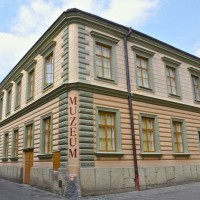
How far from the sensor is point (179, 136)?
50.2 ft

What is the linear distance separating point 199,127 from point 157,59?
5.37m

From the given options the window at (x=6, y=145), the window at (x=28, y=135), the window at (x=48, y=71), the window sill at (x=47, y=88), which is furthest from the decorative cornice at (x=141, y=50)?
the window at (x=6, y=145)

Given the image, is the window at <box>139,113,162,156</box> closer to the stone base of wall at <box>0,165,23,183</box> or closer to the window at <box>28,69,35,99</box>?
the window at <box>28,69,35,99</box>

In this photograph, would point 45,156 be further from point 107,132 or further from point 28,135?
point 28,135

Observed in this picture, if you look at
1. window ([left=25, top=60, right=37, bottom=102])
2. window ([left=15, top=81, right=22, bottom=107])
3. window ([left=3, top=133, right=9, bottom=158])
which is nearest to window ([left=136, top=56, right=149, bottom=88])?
window ([left=25, top=60, right=37, bottom=102])

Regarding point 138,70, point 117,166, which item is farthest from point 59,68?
point 117,166

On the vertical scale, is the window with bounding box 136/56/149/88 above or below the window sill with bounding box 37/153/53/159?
above

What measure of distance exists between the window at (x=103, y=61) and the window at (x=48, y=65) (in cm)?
243

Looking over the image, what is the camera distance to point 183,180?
1420cm

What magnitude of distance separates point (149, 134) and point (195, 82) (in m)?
6.74

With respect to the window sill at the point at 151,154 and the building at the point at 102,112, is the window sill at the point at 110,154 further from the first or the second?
the window sill at the point at 151,154

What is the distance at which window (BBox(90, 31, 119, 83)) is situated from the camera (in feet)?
41.2

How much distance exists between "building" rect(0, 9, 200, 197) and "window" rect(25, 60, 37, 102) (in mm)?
63

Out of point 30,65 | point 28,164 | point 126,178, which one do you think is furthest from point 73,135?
point 30,65
